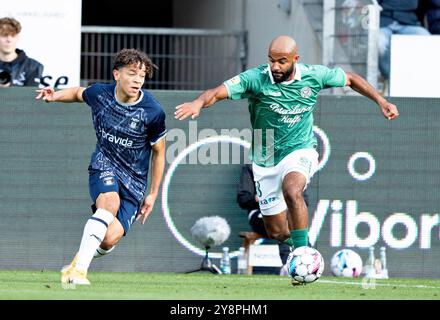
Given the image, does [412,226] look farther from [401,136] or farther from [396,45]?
[396,45]

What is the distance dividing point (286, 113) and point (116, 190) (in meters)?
1.88

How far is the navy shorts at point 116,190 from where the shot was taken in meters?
11.2

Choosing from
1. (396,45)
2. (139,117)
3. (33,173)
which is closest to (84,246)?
(139,117)

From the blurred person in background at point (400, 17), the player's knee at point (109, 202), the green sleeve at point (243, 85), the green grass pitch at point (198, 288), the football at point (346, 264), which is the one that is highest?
the blurred person in background at point (400, 17)

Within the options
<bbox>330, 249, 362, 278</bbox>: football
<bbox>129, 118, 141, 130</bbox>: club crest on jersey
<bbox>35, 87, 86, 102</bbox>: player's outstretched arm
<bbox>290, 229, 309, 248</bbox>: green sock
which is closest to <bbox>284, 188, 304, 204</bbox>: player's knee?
<bbox>290, 229, 309, 248</bbox>: green sock

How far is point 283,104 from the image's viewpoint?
475 inches

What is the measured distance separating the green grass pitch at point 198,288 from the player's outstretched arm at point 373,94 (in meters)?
1.65

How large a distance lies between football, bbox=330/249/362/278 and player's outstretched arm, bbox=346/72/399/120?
11.6 ft

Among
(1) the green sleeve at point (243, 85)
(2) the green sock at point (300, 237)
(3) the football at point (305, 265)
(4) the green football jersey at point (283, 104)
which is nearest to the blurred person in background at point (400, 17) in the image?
(4) the green football jersey at point (283, 104)

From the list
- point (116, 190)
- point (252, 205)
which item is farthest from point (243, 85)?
point (252, 205)

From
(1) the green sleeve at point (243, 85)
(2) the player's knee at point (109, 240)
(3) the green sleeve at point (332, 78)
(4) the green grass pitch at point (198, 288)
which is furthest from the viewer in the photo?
(3) the green sleeve at point (332, 78)

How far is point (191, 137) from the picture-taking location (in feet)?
50.9

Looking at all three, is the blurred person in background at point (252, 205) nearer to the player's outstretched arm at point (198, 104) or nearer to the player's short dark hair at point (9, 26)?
the player's short dark hair at point (9, 26)

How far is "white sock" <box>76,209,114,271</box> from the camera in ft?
35.5
